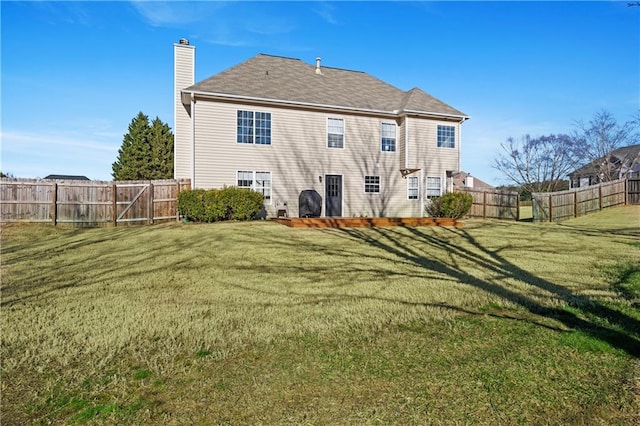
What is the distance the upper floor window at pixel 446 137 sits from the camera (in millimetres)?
18594

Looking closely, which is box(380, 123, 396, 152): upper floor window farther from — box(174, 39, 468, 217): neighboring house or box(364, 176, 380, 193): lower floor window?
box(364, 176, 380, 193): lower floor window

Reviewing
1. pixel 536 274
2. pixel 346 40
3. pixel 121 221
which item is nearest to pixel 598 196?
pixel 346 40

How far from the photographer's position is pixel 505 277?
261 inches

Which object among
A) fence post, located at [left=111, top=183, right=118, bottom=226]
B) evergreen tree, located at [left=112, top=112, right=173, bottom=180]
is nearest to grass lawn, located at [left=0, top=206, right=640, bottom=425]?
fence post, located at [left=111, top=183, right=118, bottom=226]

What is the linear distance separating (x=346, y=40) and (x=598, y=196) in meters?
16.6

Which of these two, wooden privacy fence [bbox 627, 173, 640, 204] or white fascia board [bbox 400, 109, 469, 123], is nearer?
white fascia board [bbox 400, 109, 469, 123]

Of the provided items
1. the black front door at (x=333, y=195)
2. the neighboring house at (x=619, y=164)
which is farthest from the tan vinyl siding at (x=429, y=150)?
the neighboring house at (x=619, y=164)

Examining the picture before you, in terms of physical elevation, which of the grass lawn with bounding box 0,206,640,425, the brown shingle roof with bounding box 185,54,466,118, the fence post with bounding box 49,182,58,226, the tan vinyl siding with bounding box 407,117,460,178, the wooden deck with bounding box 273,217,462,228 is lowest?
the grass lawn with bounding box 0,206,640,425

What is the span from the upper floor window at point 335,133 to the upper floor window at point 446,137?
5.26 m

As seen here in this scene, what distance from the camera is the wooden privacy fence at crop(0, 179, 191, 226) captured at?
46.5 ft

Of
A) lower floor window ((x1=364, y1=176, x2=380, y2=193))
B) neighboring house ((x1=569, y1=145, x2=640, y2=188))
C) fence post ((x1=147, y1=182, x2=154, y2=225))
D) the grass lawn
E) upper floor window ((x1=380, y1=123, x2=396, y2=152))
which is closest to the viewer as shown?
the grass lawn

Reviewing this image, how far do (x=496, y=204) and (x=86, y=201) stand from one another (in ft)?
65.6

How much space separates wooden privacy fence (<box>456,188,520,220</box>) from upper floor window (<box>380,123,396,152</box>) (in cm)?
546

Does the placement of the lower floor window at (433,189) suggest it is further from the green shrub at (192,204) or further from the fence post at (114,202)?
the fence post at (114,202)
